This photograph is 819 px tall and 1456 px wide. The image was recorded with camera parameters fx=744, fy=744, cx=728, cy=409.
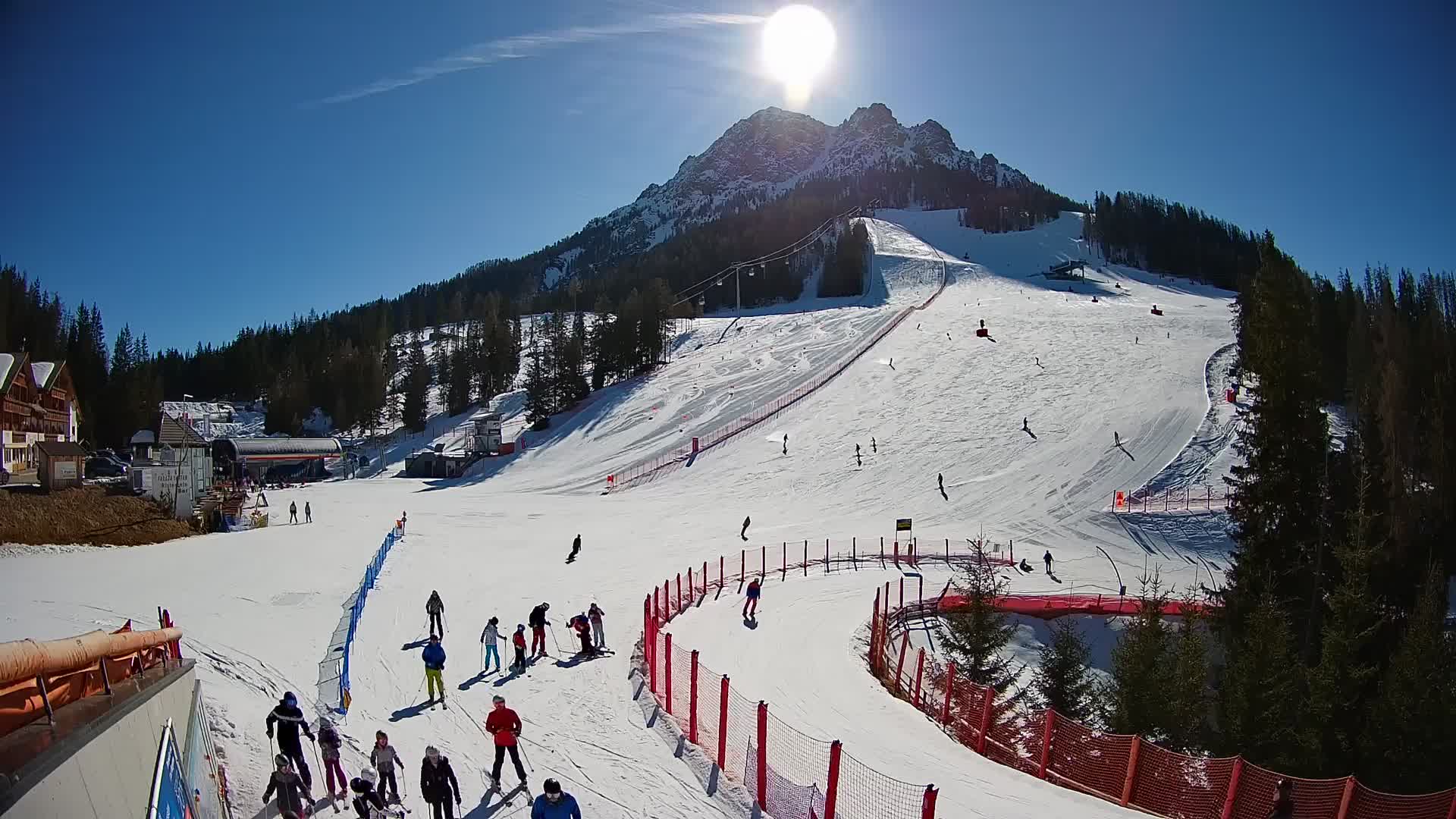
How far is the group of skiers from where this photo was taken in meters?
8.36

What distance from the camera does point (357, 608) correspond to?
19141 millimetres

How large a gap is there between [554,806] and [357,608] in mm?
14124

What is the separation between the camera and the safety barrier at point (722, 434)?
49.3 m

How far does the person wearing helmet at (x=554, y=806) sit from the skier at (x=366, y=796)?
233 cm

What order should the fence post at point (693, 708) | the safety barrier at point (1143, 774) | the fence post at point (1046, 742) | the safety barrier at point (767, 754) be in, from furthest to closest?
the fence post at point (693, 708) → the fence post at point (1046, 742) → the safety barrier at point (767, 754) → the safety barrier at point (1143, 774)

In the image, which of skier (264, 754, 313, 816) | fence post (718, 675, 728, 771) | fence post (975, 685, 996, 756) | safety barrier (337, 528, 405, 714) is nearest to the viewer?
skier (264, 754, 313, 816)

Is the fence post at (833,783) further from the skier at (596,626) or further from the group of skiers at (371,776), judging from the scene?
the skier at (596,626)

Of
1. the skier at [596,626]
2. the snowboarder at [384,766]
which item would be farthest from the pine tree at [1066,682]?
the snowboarder at [384,766]

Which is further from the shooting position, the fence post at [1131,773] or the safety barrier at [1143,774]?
the fence post at [1131,773]

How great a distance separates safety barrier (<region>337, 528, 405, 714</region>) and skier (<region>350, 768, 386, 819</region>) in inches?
185

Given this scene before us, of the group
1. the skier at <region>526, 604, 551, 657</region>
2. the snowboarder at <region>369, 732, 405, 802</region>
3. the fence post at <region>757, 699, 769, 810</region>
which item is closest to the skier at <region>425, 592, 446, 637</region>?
the skier at <region>526, 604, 551, 657</region>

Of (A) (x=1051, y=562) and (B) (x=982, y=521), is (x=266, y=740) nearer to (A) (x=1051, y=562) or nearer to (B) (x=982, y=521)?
(A) (x=1051, y=562)

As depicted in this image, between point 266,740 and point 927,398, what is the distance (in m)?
48.9

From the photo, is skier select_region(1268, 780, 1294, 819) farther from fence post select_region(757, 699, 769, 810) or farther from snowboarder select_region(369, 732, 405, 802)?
snowboarder select_region(369, 732, 405, 802)
